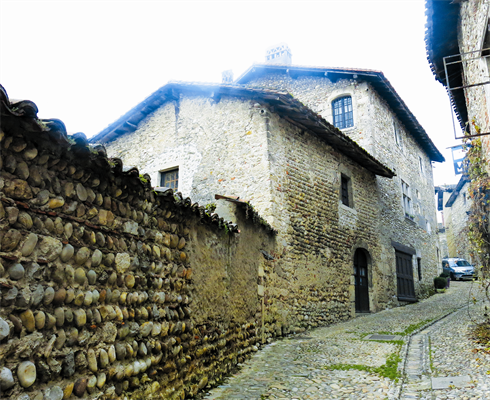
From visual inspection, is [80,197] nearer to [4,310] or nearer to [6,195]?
[6,195]

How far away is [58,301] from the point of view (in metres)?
2.44

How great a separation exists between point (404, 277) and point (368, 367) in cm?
915

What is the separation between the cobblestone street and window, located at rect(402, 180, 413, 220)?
769cm

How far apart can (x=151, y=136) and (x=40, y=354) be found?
8516 mm

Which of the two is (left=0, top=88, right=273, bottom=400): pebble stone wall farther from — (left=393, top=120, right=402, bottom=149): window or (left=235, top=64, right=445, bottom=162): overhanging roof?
(left=393, top=120, right=402, bottom=149): window

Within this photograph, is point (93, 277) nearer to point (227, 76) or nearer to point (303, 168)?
point (303, 168)

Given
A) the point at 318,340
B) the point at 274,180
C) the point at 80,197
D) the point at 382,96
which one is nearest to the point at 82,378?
the point at 80,197

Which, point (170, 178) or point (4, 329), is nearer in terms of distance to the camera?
point (4, 329)

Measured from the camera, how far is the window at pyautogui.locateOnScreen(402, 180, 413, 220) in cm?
1439

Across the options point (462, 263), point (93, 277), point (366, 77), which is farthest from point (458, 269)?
point (93, 277)

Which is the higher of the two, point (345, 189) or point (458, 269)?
point (345, 189)

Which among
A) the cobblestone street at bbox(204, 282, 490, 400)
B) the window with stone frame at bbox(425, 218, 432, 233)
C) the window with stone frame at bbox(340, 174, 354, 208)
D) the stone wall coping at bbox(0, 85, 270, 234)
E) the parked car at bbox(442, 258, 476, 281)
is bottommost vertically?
the cobblestone street at bbox(204, 282, 490, 400)

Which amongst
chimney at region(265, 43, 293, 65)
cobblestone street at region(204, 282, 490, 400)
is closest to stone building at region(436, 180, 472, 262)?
chimney at region(265, 43, 293, 65)

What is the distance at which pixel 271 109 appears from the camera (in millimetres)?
8156
